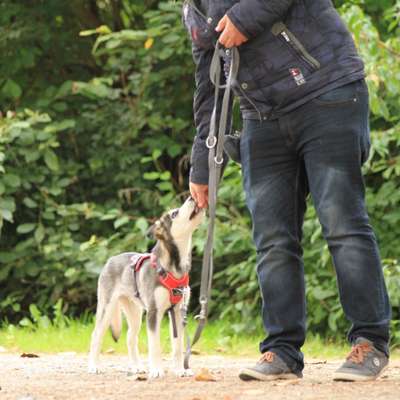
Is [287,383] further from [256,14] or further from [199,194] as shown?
[256,14]

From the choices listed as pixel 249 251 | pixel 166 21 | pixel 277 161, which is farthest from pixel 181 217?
pixel 166 21

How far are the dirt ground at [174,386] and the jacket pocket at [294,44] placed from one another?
141 cm

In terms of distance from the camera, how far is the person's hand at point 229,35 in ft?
15.3

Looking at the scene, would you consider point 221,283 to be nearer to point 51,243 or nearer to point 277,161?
point 51,243

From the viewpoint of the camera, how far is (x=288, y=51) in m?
4.68

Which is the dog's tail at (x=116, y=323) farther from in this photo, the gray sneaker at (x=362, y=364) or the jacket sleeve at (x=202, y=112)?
the gray sneaker at (x=362, y=364)

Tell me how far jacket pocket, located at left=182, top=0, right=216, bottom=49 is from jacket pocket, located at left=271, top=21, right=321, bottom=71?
35 cm

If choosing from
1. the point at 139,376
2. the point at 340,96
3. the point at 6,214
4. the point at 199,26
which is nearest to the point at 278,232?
the point at 340,96

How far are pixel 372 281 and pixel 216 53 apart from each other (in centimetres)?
126

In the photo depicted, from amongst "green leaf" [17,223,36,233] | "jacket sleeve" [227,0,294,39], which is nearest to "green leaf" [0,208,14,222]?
"green leaf" [17,223,36,233]

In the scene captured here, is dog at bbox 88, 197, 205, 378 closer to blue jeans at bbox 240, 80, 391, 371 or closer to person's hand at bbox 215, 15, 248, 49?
blue jeans at bbox 240, 80, 391, 371

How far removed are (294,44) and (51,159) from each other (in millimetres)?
6188

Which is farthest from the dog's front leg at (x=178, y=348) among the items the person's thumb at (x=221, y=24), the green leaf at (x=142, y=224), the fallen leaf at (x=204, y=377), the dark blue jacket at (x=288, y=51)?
the green leaf at (x=142, y=224)

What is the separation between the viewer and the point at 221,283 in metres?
10.1
